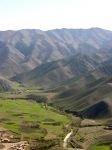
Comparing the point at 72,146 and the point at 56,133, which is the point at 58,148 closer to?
the point at 72,146

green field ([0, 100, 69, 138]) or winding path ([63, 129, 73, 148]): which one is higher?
green field ([0, 100, 69, 138])

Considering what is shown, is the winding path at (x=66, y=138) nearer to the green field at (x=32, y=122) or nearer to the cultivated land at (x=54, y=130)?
the cultivated land at (x=54, y=130)

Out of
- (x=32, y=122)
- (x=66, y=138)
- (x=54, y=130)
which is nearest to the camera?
(x=66, y=138)

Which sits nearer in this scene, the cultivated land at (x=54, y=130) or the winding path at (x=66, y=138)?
the winding path at (x=66, y=138)

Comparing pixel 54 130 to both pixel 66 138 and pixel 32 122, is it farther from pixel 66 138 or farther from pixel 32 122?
pixel 32 122

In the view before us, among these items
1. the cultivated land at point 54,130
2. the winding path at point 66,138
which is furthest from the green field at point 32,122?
the winding path at point 66,138

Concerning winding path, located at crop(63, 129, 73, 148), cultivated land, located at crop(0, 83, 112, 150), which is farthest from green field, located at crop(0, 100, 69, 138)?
winding path, located at crop(63, 129, 73, 148)

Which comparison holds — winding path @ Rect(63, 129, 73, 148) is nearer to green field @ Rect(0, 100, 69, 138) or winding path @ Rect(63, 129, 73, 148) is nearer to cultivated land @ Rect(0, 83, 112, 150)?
cultivated land @ Rect(0, 83, 112, 150)

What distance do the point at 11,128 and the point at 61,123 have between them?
25.7 m

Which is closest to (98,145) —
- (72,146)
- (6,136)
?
(72,146)

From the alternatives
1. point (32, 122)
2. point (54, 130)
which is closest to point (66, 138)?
point (54, 130)

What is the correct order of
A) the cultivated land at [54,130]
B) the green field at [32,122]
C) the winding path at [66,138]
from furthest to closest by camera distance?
the green field at [32,122], the cultivated land at [54,130], the winding path at [66,138]

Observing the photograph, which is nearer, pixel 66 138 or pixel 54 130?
pixel 66 138

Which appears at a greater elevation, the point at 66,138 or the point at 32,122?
the point at 32,122
